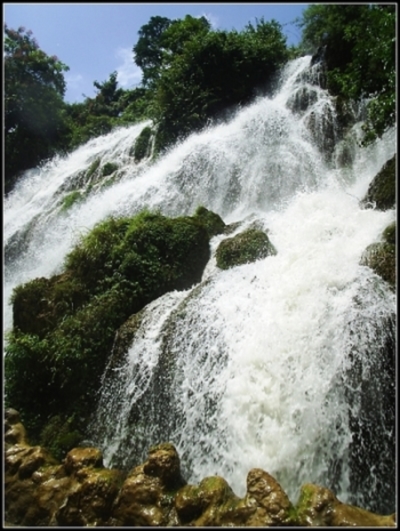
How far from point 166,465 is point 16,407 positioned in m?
3.85

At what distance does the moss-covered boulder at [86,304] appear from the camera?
8.36m

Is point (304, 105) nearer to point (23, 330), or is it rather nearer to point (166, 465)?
point (23, 330)

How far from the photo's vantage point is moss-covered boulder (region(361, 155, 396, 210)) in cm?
928

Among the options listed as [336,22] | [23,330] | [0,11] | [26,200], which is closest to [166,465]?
[23,330]

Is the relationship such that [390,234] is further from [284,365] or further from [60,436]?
[60,436]

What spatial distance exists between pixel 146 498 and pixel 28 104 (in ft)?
90.0

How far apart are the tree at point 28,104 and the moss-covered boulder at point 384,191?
23.0 m

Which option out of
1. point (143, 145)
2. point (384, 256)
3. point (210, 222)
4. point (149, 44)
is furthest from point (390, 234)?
point (149, 44)

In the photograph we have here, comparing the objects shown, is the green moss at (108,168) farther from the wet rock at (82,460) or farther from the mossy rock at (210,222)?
the wet rock at (82,460)

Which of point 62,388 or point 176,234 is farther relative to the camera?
point 176,234

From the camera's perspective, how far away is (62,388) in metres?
8.41

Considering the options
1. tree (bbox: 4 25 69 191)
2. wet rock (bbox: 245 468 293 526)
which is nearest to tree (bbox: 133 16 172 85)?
tree (bbox: 4 25 69 191)

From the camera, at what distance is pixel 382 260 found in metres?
7.22

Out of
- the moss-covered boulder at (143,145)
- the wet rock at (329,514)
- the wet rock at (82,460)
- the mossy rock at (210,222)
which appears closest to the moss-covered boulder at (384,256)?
the wet rock at (329,514)
